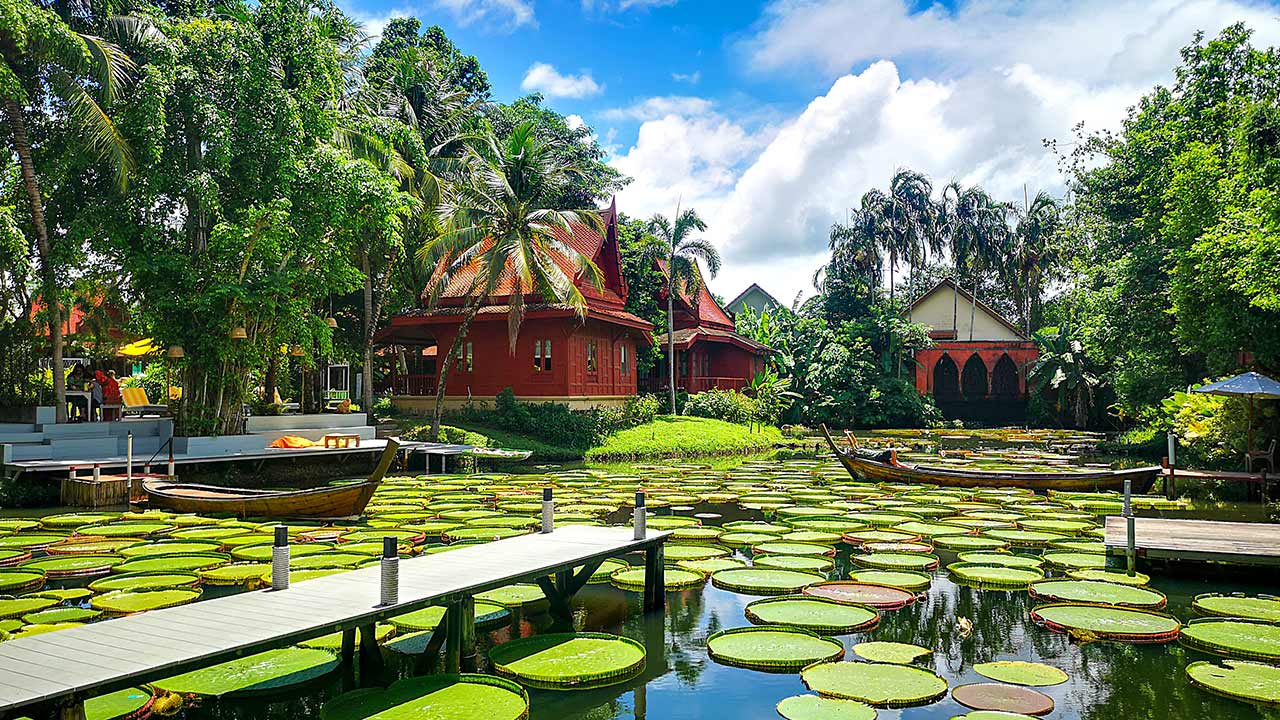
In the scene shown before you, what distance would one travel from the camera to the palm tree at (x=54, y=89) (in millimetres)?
15055

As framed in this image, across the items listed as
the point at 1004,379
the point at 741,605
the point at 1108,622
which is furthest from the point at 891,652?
the point at 1004,379

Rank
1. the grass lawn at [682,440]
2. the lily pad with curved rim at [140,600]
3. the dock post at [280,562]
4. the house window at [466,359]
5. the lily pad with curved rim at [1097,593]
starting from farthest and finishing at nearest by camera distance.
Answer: the house window at [466,359], the grass lawn at [682,440], the lily pad with curved rim at [1097,593], the lily pad with curved rim at [140,600], the dock post at [280,562]

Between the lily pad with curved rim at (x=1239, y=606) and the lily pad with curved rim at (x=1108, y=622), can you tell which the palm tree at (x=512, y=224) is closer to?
the lily pad with curved rim at (x=1108, y=622)

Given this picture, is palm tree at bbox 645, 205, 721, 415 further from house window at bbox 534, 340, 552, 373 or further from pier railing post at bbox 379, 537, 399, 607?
pier railing post at bbox 379, 537, 399, 607

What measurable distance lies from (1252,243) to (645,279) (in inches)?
968

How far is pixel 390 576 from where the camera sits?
5.62 metres

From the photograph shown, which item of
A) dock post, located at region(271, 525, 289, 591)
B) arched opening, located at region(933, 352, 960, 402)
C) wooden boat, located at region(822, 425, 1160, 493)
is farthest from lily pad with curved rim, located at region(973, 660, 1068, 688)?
arched opening, located at region(933, 352, 960, 402)

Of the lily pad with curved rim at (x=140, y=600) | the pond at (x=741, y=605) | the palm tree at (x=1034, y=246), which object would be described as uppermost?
the palm tree at (x=1034, y=246)

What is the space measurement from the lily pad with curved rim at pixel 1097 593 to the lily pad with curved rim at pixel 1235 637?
1.97 feet

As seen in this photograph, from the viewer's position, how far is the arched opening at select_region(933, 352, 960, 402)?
4650 cm

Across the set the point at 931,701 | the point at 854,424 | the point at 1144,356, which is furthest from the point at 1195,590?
the point at 854,424

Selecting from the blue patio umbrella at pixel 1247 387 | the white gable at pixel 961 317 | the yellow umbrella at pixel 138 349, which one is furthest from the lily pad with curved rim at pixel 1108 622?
the white gable at pixel 961 317

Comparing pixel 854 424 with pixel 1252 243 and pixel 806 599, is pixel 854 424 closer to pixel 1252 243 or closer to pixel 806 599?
pixel 1252 243

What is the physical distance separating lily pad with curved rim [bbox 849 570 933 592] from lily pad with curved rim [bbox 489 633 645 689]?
3.20 metres
